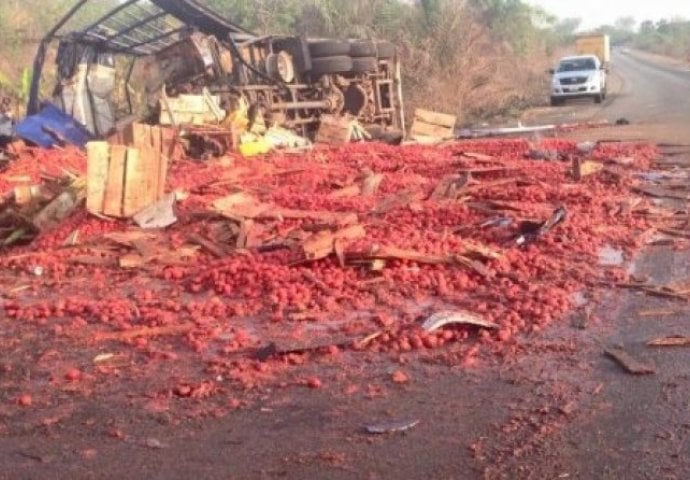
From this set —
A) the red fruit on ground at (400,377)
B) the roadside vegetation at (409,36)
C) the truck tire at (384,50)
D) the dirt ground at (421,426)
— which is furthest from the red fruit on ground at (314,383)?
the roadside vegetation at (409,36)

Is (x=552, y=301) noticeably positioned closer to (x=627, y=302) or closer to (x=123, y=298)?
(x=627, y=302)

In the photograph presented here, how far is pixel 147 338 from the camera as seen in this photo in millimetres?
7078

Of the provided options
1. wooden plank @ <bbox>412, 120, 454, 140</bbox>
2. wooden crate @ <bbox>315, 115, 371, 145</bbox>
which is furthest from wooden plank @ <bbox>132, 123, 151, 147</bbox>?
wooden plank @ <bbox>412, 120, 454, 140</bbox>

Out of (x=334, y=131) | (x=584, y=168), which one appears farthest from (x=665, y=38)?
(x=584, y=168)

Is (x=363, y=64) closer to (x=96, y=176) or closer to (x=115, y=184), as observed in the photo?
(x=115, y=184)

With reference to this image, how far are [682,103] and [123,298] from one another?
29.9m

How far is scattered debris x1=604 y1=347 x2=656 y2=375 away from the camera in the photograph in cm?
590

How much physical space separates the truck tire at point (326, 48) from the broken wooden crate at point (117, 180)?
487 inches

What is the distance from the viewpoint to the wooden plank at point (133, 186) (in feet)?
36.8

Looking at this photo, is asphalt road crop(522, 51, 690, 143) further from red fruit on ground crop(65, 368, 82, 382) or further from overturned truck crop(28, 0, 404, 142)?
red fruit on ground crop(65, 368, 82, 382)

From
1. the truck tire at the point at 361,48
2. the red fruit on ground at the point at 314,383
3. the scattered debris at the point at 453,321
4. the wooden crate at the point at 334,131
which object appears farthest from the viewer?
the truck tire at the point at 361,48

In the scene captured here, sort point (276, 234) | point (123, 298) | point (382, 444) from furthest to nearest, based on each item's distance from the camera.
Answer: point (276, 234) → point (123, 298) → point (382, 444)

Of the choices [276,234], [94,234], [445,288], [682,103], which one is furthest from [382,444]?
[682,103]

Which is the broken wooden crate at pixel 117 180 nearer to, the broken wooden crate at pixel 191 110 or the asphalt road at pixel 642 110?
the broken wooden crate at pixel 191 110
